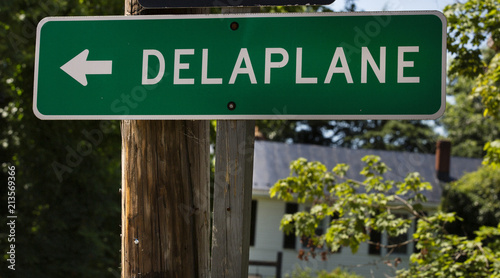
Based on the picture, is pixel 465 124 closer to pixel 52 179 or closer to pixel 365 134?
pixel 365 134

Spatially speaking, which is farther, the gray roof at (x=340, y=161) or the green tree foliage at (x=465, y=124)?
the green tree foliage at (x=465, y=124)

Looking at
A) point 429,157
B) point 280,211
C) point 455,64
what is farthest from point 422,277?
point 429,157

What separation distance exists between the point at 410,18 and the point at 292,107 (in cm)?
52

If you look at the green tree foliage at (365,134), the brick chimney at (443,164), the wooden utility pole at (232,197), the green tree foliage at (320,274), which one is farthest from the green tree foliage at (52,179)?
the green tree foliage at (365,134)

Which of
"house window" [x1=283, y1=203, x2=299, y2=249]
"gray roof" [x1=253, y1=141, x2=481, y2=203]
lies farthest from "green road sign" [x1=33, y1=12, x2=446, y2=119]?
"house window" [x1=283, y1=203, x2=299, y2=249]

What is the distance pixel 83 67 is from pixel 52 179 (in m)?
13.3

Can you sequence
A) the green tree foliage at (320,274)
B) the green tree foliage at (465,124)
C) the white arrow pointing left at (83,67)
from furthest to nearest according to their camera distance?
1. the green tree foliage at (465,124)
2. the green tree foliage at (320,274)
3. the white arrow pointing left at (83,67)

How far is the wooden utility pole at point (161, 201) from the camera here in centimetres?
215

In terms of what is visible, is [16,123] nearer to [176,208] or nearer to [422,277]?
[422,277]

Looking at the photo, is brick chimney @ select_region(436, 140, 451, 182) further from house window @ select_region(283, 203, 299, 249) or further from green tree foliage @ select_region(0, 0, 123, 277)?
green tree foliage @ select_region(0, 0, 123, 277)

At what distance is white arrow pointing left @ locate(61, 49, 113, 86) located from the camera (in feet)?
6.95

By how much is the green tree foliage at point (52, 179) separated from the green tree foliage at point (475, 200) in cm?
1206
